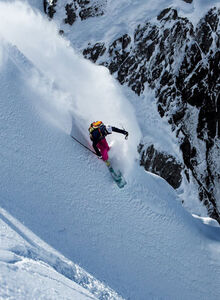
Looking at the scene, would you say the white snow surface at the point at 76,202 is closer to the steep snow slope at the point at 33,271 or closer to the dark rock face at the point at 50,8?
the steep snow slope at the point at 33,271

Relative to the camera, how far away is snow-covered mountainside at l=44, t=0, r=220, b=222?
15.7 metres

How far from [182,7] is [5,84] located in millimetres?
11802

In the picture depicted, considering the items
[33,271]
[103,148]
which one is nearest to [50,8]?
[103,148]

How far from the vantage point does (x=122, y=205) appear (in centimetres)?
1015

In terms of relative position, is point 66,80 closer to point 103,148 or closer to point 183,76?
point 103,148

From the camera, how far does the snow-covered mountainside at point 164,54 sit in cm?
1566

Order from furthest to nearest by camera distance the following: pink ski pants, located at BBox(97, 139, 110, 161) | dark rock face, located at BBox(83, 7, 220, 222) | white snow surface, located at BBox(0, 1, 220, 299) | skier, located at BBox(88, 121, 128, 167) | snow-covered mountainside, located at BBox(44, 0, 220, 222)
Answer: dark rock face, located at BBox(83, 7, 220, 222), snow-covered mountainside, located at BBox(44, 0, 220, 222), pink ski pants, located at BBox(97, 139, 110, 161), skier, located at BBox(88, 121, 128, 167), white snow surface, located at BBox(0, 1, 220, 299)

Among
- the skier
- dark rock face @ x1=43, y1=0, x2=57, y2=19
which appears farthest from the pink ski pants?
dark rock face @ x1=43, y1=0, x2=57, y2=19

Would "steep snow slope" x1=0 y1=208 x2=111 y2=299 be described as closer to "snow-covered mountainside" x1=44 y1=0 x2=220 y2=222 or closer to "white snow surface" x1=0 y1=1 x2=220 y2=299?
"white snow surface" x1=0 y1=1 x2=220 y2=299

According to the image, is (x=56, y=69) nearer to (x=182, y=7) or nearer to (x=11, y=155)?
(x=11, y=155)

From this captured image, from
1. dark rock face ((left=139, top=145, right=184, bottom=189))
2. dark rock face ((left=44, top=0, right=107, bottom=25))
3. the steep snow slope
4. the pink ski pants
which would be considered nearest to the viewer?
the steep snow slope

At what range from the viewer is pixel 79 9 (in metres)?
16.3

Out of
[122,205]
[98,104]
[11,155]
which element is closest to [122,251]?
[122,205]

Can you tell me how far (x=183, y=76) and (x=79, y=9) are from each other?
25.8ft
